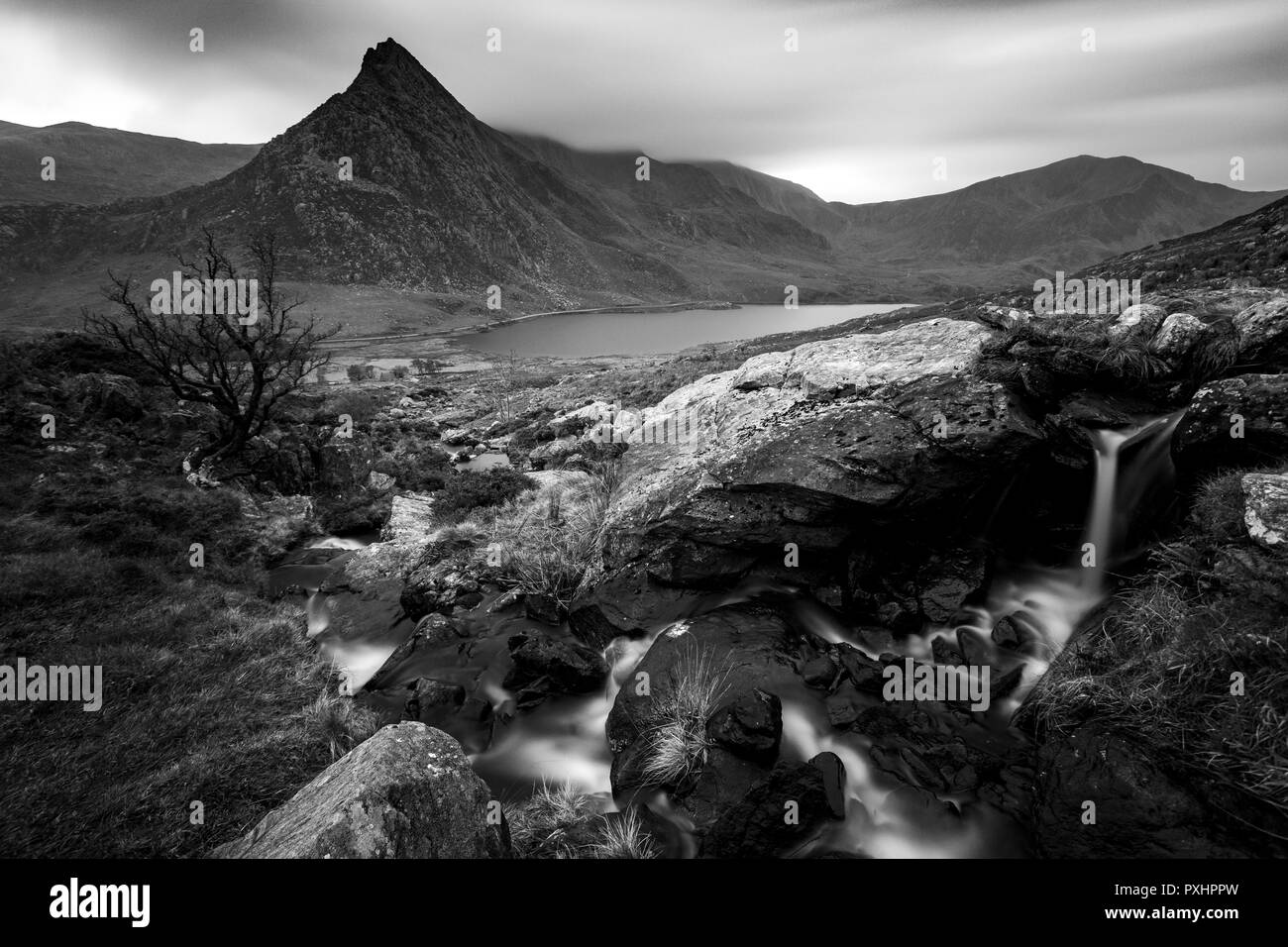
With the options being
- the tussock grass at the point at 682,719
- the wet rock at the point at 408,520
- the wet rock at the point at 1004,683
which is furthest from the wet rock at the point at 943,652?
→ the wet rock at the point at 408,520

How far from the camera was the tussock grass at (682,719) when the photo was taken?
20.4 feet

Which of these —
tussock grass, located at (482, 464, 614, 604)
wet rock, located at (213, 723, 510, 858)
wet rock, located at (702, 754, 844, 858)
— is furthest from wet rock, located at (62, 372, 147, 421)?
wet rock, located at (702, 754, 844, 858)

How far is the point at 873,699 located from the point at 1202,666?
129 inches

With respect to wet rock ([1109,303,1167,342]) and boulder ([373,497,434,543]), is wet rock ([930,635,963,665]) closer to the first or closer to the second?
wet rock ([1109,303,1167,342])

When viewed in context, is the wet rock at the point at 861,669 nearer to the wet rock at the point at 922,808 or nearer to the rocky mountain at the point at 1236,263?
the wet rock at the point at 922,808

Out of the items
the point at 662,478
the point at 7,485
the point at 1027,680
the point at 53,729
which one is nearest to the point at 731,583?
the point at 662,478

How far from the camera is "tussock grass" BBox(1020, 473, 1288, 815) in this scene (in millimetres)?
4605

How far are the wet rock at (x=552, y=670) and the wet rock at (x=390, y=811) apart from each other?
2700 millimetres

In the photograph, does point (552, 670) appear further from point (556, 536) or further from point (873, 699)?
point (873, 699)

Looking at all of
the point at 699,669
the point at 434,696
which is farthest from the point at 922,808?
the point at 434,696

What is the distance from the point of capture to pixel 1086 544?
834cm

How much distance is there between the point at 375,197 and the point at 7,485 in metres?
192

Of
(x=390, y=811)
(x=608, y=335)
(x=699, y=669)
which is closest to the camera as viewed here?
(x=390, y=811)

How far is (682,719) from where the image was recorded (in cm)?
666
